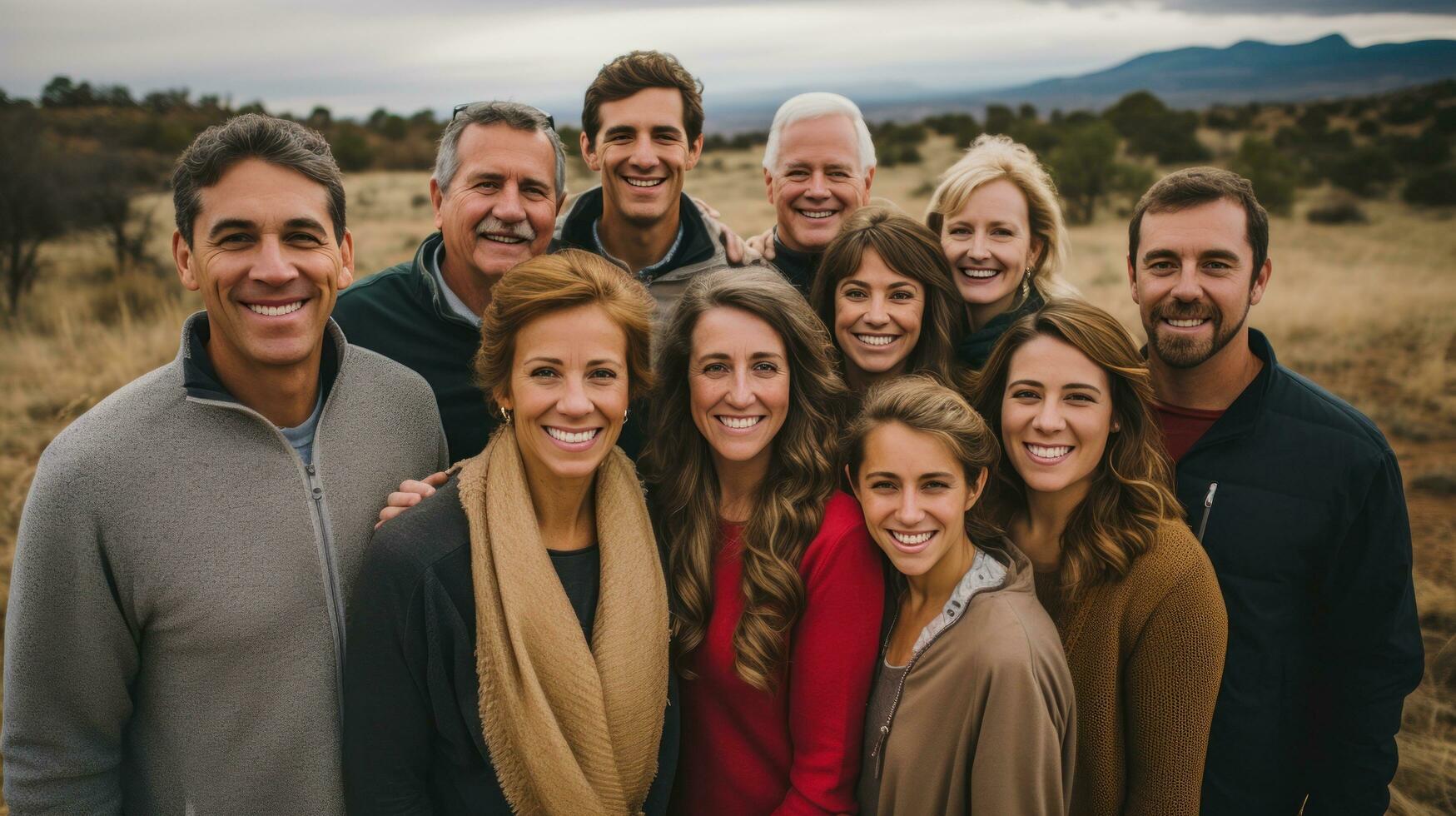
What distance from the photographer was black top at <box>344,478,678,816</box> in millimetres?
2244

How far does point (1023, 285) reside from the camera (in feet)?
13.3

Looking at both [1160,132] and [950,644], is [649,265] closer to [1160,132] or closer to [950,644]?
[950,644]

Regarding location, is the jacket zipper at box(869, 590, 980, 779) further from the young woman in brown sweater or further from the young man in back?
the young man in back

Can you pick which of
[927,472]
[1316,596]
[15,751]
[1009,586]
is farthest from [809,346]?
[15,751]

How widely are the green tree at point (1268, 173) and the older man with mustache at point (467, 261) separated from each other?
2248 centimetres

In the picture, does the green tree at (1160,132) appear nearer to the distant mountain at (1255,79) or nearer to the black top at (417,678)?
the distant mountain at (1255,79)

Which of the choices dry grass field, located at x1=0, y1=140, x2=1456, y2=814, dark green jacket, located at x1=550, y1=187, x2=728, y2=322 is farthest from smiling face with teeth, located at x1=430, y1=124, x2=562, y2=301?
dry grass field, located at x1=0, y1=140, x2=1456, y2=814

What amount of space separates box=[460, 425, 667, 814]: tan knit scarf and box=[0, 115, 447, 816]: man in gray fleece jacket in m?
0.42

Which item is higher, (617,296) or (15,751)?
(617,296)

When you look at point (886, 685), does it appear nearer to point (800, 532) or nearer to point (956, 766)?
point (956, 766)

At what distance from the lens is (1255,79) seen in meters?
142

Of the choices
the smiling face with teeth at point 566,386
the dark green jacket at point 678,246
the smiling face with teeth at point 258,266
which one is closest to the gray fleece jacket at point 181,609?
the smiling face with teeth at point 258,266

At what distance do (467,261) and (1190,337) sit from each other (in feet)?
8.87

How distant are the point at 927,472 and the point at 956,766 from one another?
2.71 ft
